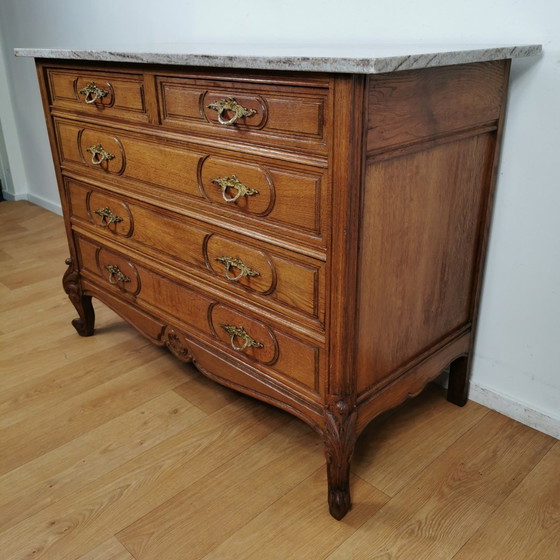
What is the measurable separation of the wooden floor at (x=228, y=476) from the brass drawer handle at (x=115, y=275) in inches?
12.0

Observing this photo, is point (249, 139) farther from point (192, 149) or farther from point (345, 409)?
point (345, 409)

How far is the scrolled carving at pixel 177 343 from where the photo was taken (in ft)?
5.67

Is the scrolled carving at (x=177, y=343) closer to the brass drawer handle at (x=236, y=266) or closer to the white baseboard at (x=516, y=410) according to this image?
the brass drawer handle at (x=236, y=266)

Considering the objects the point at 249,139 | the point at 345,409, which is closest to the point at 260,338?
the point at 345,409

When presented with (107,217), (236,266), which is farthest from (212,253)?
(107,217)

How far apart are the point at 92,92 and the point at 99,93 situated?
0.04 metres

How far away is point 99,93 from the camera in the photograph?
164cm

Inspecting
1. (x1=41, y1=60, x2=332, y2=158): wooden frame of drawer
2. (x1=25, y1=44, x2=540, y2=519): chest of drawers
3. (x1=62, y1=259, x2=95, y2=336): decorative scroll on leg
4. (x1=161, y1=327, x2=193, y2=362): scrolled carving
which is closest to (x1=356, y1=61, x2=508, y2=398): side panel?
(x1=25, y1=44, x2=540, y2=519): chest of drawers

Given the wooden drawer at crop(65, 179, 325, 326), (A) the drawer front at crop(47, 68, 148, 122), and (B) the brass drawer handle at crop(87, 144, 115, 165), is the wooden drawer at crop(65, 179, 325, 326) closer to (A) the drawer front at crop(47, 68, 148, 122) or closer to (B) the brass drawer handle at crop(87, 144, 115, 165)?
(B) the brass drawer handle at crop(87, 144, 115, 165)

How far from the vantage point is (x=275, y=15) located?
6.33ft

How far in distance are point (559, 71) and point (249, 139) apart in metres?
0.74

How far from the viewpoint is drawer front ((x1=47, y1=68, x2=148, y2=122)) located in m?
1.53

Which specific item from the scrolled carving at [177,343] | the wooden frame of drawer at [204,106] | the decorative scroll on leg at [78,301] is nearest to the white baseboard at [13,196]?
the decorative scroll on leg at [78,301]

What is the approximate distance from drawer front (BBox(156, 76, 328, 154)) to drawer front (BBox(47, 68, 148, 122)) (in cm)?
11
